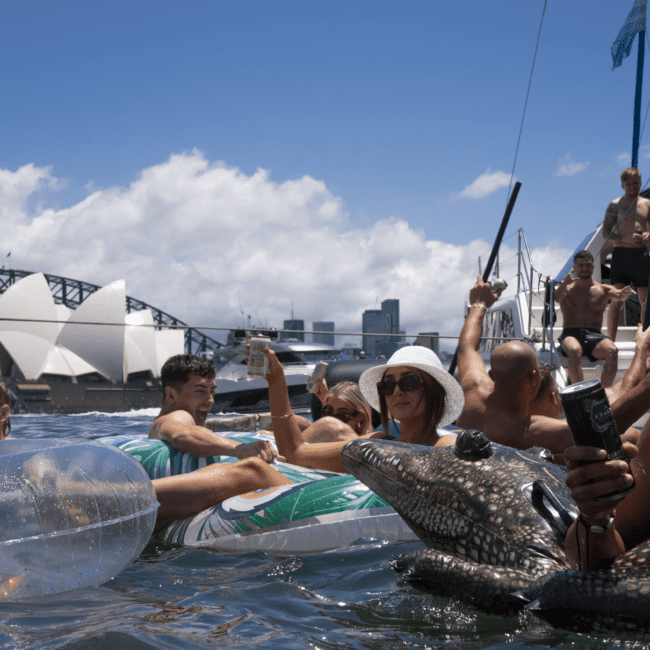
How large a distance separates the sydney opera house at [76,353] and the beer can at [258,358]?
30752 mm

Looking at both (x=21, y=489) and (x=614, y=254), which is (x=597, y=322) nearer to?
(x=614, y=254)

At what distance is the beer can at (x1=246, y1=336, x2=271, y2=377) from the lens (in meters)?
3.39

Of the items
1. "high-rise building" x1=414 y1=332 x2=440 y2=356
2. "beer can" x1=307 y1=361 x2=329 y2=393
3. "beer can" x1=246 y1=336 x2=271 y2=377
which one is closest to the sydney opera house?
"high-rise building" x1=414 y1=332 x2=440 y2=356

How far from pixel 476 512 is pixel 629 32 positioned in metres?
15.2

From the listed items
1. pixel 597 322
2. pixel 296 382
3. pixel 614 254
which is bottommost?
pixel 296 382

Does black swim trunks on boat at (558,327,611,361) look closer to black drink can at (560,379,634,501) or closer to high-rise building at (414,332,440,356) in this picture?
high-rise building at (414,332,440,356)

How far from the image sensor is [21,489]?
7.30ft

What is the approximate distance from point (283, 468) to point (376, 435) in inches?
24.4

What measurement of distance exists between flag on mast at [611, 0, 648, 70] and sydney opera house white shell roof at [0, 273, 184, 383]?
27.9 m

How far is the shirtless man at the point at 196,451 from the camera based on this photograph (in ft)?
10.6

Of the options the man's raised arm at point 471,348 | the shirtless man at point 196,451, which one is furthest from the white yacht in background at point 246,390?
the man's raised arm at point 471,348

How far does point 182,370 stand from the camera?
3.76m

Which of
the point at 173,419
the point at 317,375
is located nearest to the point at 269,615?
the point at 173,419

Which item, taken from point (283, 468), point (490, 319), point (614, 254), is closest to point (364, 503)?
point (283, 468)
